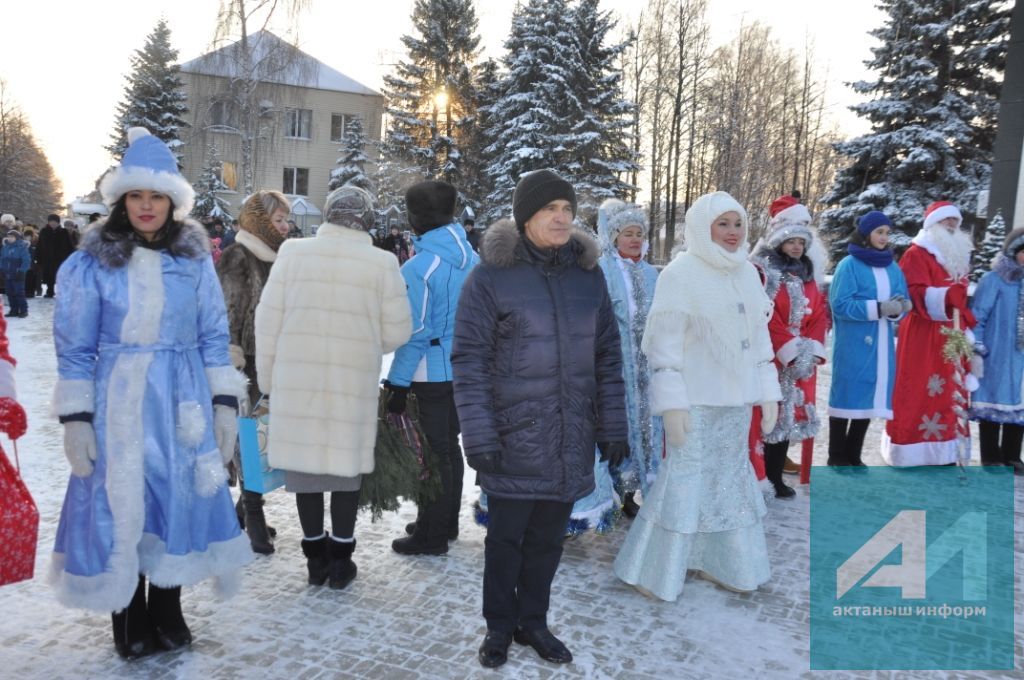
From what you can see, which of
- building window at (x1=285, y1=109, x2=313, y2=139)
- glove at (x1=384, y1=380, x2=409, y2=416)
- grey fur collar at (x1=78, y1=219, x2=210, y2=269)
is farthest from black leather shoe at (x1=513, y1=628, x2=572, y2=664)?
building window at (x1=285, y1=109, x2=313, y2=139)

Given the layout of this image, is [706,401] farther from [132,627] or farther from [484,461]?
[132,627]

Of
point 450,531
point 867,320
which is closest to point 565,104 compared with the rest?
point 867,320

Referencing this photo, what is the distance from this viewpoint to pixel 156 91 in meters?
34.7

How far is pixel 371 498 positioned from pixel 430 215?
5.44 feet

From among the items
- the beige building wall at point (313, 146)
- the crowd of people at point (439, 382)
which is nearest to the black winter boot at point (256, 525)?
the crowd of people at point (439, 382)

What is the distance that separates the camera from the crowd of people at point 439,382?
313 centimetres

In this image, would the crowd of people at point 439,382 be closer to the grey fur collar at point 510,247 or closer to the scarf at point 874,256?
the grey fur collar at point 510,247

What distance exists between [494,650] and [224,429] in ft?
5.07

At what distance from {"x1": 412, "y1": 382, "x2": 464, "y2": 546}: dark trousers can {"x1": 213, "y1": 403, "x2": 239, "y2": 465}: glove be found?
4.26ft

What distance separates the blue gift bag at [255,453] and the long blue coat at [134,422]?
93 centimetres

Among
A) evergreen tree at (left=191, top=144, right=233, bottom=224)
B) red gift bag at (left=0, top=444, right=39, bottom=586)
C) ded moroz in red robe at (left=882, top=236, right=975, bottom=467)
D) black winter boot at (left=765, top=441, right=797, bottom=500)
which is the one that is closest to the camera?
red gift bag at (left=0, top=444, right=39, bottom=586)

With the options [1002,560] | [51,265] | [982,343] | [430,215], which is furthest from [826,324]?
[51,265]

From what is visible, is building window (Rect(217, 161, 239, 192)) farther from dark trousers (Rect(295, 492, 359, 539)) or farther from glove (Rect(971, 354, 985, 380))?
dark trousers (Rect(295, 492, 359, 539))

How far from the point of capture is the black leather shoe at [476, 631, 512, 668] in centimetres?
340
